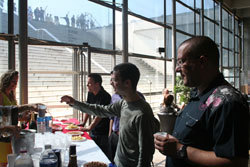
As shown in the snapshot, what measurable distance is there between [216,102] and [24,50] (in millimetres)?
3006

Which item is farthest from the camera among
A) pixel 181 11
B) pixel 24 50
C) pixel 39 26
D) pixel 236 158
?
pixel 181 11

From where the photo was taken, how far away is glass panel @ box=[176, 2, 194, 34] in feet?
25.0

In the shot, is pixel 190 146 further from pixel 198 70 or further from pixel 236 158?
pixel 198 70

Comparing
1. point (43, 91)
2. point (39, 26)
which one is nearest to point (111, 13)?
point (39, 26)

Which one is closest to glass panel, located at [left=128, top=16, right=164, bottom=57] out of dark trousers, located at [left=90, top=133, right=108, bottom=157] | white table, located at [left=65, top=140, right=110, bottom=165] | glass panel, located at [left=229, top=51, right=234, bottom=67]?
dark trousers, located at [left=90, top=133, right=108, bottom=157]

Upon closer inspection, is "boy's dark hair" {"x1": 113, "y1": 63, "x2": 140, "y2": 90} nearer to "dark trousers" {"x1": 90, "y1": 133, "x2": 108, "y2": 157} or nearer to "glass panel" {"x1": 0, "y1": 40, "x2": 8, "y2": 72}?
"dark trousers" {"x1": 90, "y1": 133, "x2": 108, "y2": 157}

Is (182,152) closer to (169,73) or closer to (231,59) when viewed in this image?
(169,73)

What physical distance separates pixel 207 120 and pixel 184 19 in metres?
7.70

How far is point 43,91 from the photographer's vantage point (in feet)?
12.6

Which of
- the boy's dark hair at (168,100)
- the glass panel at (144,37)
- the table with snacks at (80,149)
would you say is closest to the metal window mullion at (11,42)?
the table with snacks at (80,149)

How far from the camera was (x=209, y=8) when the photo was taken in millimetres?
9977

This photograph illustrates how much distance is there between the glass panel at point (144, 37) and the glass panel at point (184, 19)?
3.90 feet

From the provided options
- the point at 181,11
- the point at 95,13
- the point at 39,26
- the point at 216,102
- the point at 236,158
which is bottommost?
the point at 236,158

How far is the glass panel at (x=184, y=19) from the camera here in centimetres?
763
